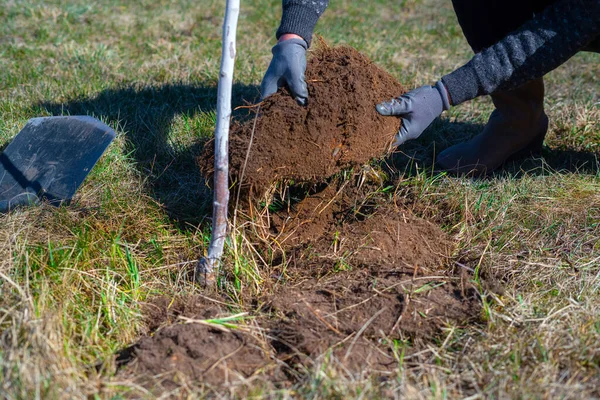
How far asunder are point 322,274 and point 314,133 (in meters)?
0.54

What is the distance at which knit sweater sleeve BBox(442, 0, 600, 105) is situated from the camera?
2.20m

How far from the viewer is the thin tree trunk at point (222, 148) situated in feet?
5.91

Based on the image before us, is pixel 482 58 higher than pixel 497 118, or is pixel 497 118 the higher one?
pixel 482 58

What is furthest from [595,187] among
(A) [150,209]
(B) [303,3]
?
(A) [150,209]

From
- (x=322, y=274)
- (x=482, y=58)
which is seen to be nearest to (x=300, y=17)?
(x=482, y=58)

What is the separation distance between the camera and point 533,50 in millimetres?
2236

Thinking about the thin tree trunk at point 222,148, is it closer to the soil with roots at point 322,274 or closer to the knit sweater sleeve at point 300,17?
the soil with roots at point 322,274

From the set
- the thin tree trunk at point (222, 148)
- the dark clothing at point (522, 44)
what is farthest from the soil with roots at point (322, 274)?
the dark clothing at point (522, 44)

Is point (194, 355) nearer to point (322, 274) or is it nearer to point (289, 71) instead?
point (322, 274)

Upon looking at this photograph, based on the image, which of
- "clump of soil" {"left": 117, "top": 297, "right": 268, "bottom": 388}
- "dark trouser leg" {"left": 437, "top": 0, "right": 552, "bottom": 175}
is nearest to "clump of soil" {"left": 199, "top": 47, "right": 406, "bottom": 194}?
"clump of soil" {"left": 117, "top": 297, "right": 268, "bottom": 388}

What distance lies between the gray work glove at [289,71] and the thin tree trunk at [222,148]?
13.7 inches

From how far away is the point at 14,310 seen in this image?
1.71 meters

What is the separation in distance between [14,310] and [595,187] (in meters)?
2.51

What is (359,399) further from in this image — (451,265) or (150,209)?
A: (150,209)
